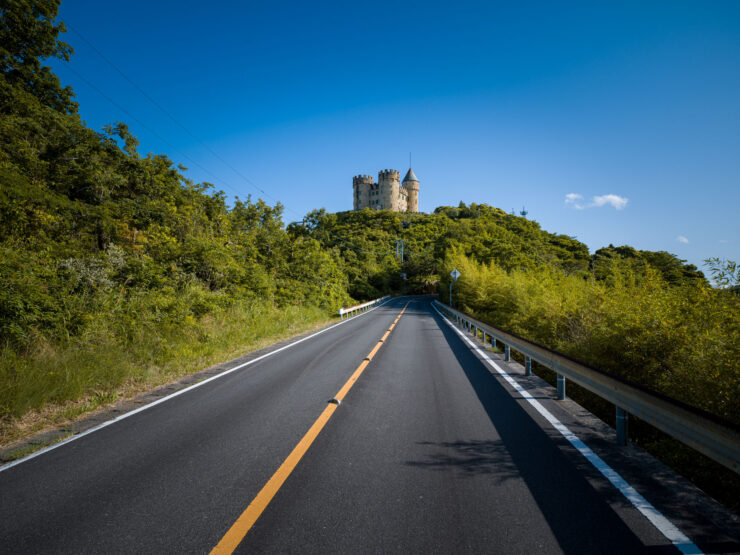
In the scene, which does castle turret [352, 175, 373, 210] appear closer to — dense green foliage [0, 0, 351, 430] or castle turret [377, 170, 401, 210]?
castle turret [377, 170, 401, 210]

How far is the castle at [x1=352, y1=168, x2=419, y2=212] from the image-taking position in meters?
116

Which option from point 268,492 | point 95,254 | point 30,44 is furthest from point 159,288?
point 30,44

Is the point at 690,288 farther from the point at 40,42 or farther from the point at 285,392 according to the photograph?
the point at 40,42

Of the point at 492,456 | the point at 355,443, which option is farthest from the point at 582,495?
the point at 355,443

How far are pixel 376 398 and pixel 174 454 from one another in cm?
288

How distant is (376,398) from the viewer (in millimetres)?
5207

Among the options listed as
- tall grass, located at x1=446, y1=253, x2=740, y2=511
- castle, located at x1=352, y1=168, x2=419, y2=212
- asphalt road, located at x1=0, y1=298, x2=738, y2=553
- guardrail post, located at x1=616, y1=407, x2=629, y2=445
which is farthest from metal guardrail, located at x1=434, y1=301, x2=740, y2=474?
castle, located at x1=352, y1=168, x2=419, y2=212

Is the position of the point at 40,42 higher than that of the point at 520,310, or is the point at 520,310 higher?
the point at 40,42

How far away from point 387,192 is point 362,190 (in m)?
12.7

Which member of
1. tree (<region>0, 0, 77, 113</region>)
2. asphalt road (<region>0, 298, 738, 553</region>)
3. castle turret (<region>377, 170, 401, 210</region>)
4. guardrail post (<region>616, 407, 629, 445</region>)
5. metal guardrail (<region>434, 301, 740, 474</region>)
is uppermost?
castle turret (<region>377, 170, 401, 210</region>)

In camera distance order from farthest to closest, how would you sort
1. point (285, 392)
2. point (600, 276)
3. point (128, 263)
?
point (600, 276)
point (128, 263)
point (285, 392)

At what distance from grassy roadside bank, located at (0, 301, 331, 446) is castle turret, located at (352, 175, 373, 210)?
116579 mm

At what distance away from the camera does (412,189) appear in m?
127

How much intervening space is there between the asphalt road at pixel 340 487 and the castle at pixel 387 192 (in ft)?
373
